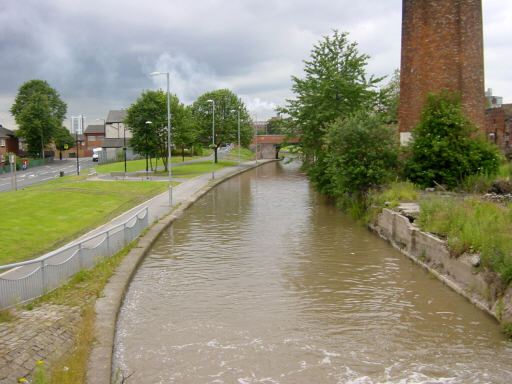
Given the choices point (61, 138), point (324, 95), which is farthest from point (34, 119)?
point (324, 95)

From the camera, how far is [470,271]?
11.2 metres

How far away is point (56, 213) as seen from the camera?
74.7 ft

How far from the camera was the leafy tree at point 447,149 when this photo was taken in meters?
21.4

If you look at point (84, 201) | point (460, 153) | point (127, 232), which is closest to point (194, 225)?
point (127, 232)

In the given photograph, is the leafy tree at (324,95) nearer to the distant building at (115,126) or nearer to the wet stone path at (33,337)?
the wet stone path at (33,337)

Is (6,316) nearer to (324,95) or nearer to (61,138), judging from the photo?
(324,95)

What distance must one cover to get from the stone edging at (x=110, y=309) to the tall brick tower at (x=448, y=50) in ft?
48.2

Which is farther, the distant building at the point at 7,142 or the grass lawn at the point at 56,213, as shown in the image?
the distant building at the point at 7,142

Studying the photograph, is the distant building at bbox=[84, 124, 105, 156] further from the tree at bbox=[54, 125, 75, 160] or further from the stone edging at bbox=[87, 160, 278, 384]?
the stone edging at bbox=[87, 160, 278, 384]

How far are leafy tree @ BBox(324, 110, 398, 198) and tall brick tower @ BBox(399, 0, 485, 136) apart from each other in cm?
218

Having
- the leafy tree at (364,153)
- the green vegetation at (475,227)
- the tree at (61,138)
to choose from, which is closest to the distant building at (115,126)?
the tree at (61,138)

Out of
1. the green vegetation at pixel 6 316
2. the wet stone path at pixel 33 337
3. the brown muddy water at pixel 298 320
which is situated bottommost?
the brown muddy water at pixel 298 320

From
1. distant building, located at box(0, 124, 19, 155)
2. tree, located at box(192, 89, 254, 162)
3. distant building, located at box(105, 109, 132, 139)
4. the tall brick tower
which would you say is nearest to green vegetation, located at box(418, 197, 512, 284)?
the tall brick tower

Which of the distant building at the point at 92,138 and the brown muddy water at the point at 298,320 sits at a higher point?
the distant building at the point at 92,138
